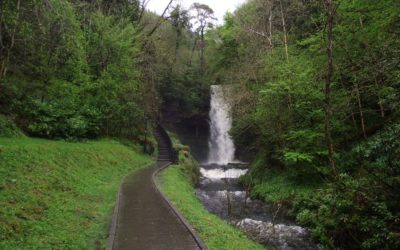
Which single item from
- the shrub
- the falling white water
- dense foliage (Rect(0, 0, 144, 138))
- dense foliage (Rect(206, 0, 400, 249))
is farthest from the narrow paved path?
the falling white water

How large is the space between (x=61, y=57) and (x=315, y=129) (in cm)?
1371

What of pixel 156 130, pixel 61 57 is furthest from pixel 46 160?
pixel 156 130

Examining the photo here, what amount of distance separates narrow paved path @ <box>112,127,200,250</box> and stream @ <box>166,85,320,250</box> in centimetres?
273

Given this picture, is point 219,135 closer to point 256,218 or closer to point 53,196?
point 256,218

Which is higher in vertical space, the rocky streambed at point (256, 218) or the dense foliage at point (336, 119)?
the dense foliage at point (336, 119)

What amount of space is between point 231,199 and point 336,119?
6.82m

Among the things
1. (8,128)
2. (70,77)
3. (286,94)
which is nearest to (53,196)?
(8,128)

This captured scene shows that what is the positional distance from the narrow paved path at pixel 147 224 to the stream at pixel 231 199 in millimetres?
2734

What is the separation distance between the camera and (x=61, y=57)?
18250 mm

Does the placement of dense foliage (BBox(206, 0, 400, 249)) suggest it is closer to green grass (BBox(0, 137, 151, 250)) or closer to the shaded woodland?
the shaded woodland

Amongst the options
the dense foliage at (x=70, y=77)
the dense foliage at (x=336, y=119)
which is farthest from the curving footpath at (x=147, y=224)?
the dense foliage at (x=70, y=77)

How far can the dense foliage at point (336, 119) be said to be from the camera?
910cm

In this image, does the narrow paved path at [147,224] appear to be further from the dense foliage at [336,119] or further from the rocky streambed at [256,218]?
the dense foliage at [336,119]

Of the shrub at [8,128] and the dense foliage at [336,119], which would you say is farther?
the shrub at [8,128]
